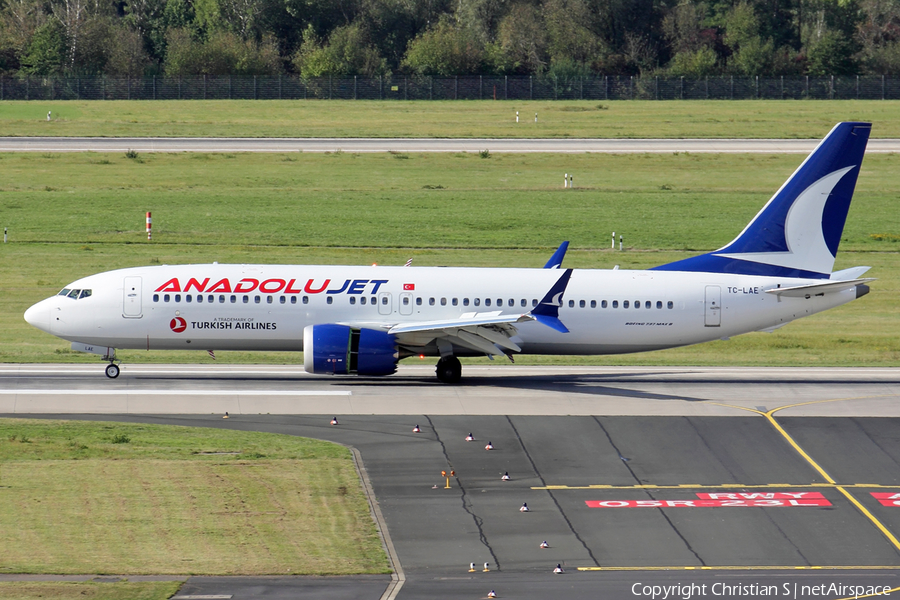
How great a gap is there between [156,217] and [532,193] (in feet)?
81.0

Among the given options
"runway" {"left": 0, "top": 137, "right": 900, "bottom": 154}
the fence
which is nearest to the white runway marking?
"runway" {"left": 0, "top": 137, "right": 900, "bottom": 154}

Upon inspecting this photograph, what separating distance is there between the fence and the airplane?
7940cm

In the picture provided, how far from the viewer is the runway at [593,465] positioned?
2000 centimetres

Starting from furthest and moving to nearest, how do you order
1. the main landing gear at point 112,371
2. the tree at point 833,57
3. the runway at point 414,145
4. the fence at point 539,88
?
the tree at point 833,57
the fence at point 539,88
the runway at point 414,145
the main landing gear at point 112,371

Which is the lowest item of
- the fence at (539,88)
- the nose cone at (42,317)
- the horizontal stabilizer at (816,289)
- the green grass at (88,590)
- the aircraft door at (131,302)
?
the green grass at (88,590)

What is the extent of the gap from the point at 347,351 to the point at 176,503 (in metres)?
12.1

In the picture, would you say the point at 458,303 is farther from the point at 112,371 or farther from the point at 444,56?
the point at 444,56

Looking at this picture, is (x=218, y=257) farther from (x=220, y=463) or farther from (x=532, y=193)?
(x=220, y=463)

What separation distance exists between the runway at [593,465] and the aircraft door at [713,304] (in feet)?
7.65

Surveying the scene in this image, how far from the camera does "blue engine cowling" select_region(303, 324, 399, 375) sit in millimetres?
34375

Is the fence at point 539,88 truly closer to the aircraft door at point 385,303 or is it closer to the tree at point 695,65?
the tree at point 695,65

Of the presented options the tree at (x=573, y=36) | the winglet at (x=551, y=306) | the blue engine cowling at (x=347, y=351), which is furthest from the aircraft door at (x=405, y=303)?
the tree at (x=573, y=36)

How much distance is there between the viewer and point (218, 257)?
5841cm

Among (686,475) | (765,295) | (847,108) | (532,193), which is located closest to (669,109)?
(847,108)
